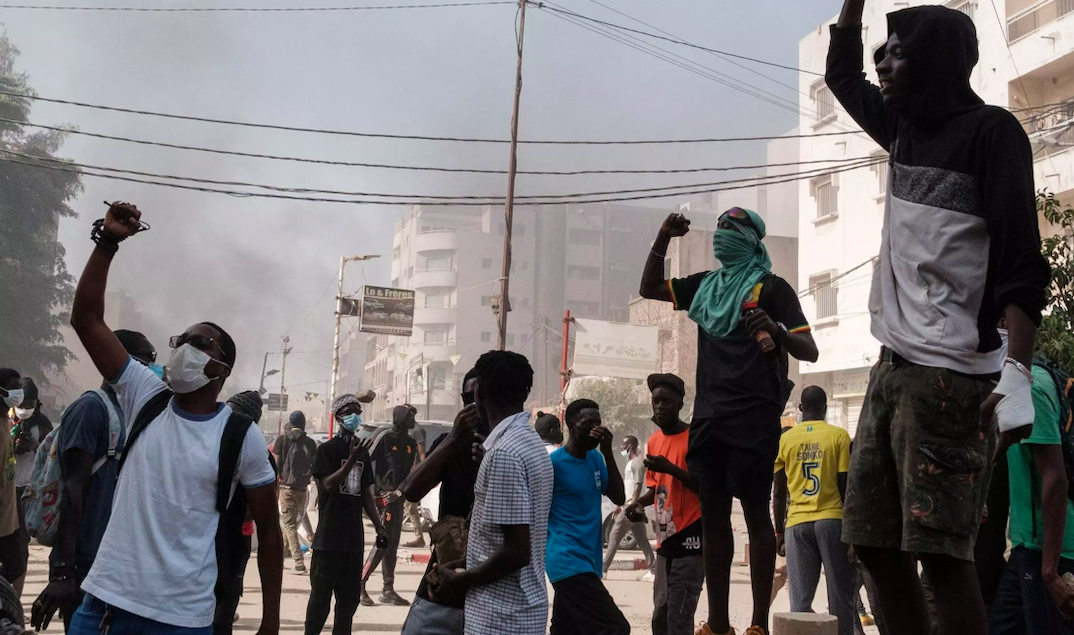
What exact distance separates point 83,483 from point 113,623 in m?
1.44

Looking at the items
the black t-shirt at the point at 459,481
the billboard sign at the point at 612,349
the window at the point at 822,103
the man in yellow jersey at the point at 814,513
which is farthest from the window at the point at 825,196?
the black t-shirt at the point at 459,481

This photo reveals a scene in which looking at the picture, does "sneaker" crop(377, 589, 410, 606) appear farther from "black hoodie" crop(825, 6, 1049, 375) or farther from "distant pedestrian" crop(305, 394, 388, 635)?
"black hoodie" crop(825, 6, 1049, 375)

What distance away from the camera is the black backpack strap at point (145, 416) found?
353 centimetres

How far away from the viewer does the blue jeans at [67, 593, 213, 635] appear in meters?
3.30

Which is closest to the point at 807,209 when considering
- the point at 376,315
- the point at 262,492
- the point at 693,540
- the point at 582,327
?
the point at 582,327

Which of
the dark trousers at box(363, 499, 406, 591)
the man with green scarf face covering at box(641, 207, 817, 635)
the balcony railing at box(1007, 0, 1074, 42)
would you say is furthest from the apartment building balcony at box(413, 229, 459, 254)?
the man with green scarf face covering at box(641, 207, 817, 635)

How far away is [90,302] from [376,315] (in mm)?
44619

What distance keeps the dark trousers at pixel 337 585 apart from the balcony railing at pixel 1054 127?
1919 centimetres

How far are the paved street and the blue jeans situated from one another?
19.1ft

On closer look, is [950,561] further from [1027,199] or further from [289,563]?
[289,563]

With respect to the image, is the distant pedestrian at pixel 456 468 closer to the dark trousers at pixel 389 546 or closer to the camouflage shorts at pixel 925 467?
the camouflage shorts at pixel 925 467

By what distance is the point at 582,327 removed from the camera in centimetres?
4516

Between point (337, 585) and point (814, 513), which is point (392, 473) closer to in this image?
point (337, 585)

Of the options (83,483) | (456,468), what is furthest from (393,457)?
(456,468)
